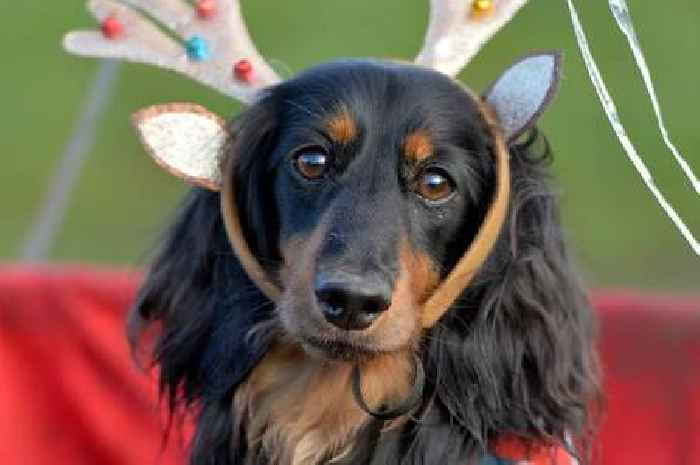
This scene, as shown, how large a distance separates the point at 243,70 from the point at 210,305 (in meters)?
0.45

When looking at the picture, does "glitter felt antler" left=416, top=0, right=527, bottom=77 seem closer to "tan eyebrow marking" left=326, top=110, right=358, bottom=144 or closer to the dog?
the dog

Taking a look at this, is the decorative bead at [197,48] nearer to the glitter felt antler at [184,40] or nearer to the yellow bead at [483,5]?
the glitter felt antler at [184,40]

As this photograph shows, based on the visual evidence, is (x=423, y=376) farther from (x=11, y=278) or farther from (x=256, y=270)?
(x=11, y=278)

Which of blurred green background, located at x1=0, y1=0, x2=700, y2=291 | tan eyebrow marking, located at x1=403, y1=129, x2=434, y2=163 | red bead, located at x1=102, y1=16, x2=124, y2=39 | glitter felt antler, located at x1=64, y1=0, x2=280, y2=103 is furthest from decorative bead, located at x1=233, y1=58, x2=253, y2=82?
blurred green background, located at x1=0, y1=0, x2=700, y2=291

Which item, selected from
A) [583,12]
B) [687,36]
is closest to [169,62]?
[583,12]

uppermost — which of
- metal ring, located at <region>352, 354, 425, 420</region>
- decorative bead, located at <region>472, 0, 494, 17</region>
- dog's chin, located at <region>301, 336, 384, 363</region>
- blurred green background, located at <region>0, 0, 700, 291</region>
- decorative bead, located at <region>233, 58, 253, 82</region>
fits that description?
decorative bead, located at <region>472, 0, 494, 17</region>

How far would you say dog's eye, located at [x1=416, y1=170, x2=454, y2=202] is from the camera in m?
2.71

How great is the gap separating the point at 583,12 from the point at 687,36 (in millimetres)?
1505

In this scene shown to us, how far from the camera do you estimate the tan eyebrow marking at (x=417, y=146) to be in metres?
2.69

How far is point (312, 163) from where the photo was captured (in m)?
2.74

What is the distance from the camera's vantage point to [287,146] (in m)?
2.82

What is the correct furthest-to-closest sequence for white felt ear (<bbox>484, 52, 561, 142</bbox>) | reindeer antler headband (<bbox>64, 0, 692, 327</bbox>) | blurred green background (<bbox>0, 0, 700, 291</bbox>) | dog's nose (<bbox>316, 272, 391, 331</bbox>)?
blurred green background (<bbox>0, 0, 700, 291</bbox>) < reindeer antler headband (<bbox>64, 0, 692, 327</bbox>) < white felt ear (<bbox>484, 52, 561, 142</bbox>) < dog's nose (<bbox>316, 272, 391, 331</bbox>)

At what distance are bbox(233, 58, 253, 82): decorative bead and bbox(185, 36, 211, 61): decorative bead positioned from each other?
2.3 inches

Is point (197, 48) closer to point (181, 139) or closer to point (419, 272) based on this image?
point (181, 139)
